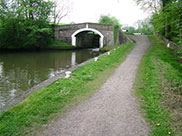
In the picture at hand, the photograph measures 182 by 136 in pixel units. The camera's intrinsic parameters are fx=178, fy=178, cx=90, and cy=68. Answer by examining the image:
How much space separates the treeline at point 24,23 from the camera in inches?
808

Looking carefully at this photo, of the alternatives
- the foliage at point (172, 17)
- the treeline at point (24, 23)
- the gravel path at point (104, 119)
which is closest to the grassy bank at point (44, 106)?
the gravel path at point (104, 119)

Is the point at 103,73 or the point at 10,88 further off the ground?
the point at 103,73

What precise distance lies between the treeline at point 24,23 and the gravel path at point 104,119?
19.0 meters

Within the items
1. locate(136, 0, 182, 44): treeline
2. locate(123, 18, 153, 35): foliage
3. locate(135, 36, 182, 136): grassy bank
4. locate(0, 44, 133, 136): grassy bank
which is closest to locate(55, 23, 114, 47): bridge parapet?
locate(123, 18, 153, 35): foliage

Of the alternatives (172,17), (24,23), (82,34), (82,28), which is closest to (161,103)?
(172,17)

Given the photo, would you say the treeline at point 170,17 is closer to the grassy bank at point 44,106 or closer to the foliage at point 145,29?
the grassy bank at point 44,106

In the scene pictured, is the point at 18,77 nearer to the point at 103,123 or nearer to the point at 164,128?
the point at 103,123

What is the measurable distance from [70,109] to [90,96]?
0.98m

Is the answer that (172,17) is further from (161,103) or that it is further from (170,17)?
(161,103)

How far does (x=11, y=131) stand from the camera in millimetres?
3039

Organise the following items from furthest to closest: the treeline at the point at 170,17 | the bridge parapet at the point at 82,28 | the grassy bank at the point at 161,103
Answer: the bridge parapet at the point at 82,28, the treeline at the point at 170,17, the grassy bank at the point at 161,103

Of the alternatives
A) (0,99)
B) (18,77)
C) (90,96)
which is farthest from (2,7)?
(90,96)

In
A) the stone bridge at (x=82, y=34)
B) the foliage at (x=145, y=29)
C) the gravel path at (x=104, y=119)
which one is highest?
the foliage at (x=145, y=29)

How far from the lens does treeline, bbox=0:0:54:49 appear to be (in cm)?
2052
